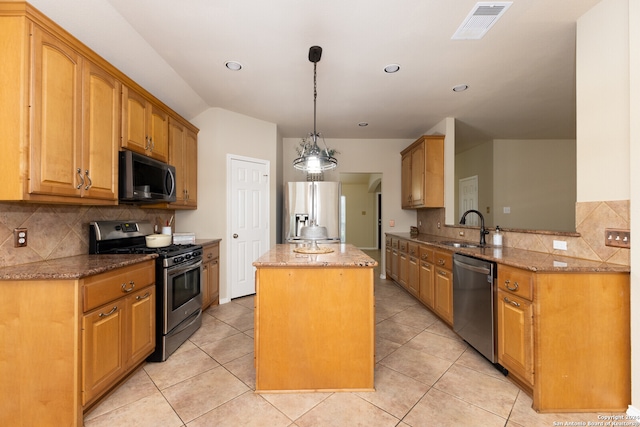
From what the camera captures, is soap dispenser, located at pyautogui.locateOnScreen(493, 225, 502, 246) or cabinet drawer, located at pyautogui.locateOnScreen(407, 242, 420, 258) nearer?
soap dispenser, located at pyautogui.locateOnScreen(493, 225, 502, 246)

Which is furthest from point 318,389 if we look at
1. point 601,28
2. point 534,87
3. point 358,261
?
point 534,87

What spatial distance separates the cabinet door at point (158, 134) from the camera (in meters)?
2.64

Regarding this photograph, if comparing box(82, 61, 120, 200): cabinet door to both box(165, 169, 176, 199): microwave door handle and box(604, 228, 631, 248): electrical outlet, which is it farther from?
box(604, 228, 631, 248): electrical outlet

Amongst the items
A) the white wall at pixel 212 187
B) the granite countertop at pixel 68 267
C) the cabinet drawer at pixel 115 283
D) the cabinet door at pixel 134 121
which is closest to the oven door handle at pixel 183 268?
the cabinet drawer at pixel 115 283

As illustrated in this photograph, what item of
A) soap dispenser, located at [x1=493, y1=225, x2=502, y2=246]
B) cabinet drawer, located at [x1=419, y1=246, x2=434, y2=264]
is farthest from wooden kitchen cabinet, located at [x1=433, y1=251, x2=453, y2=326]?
soap dispenser, located at [x1=493, y1=225, x2=502, y2=246]

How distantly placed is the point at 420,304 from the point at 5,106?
4236 mm

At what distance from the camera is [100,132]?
6.54 ft

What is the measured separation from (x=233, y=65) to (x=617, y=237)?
10.8ft

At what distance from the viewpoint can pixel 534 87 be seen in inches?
119

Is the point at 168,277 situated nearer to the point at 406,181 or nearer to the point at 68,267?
the point at 68,267

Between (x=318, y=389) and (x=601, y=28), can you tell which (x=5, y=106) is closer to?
(x=318, y=389)

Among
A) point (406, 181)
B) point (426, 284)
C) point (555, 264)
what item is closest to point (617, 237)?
point (555, 264)

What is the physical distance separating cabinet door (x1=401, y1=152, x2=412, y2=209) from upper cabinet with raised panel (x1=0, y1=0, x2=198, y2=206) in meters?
3.94

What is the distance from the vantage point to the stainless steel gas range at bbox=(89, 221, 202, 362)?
224cm
